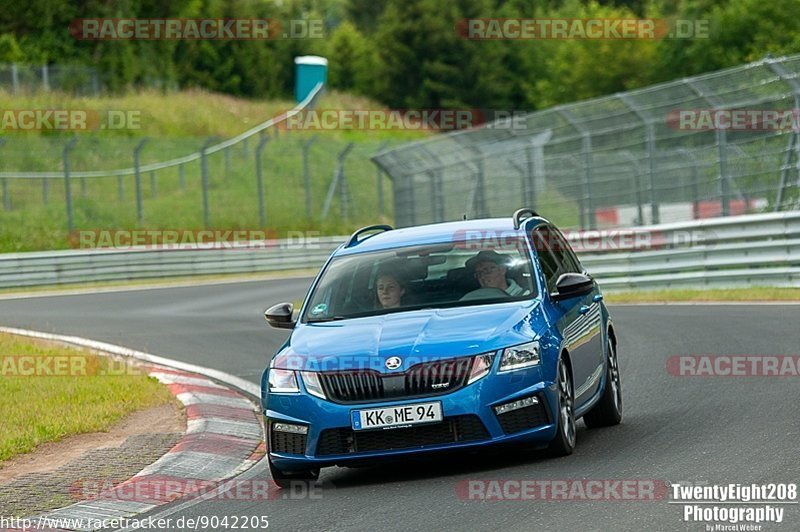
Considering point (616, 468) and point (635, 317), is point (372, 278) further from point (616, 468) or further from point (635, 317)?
point (635, 317)

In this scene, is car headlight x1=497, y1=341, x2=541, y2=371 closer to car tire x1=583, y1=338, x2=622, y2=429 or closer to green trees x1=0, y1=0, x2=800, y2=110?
car tire x1=583, y1=338, x2=622, y2=429

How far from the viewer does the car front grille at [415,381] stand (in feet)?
26.5

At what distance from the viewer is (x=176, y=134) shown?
56.7 m

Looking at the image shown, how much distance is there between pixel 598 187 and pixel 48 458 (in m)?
18.3

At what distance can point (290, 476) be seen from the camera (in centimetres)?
855

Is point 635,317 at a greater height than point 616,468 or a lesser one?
lesser

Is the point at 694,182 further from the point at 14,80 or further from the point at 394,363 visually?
the point at 14,80


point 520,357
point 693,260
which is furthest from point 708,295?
point 520,357

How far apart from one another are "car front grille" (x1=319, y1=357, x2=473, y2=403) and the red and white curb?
125 centimetres

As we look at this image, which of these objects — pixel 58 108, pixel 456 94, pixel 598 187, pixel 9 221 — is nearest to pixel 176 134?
pixel 58 108

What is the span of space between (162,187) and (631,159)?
19.0m

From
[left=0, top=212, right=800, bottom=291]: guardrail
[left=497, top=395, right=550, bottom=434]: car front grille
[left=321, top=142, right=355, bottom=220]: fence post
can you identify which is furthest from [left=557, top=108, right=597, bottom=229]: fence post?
[left=497, top=395, right=550, bottom=434]: car front grille

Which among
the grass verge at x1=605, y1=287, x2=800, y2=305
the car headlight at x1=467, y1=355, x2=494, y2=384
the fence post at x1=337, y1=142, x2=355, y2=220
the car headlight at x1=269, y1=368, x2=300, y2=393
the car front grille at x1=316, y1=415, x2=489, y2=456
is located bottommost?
the fence post at x1=337, y1=142, x2=355, y2=220

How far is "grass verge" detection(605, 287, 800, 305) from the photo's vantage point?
61.8 feet
